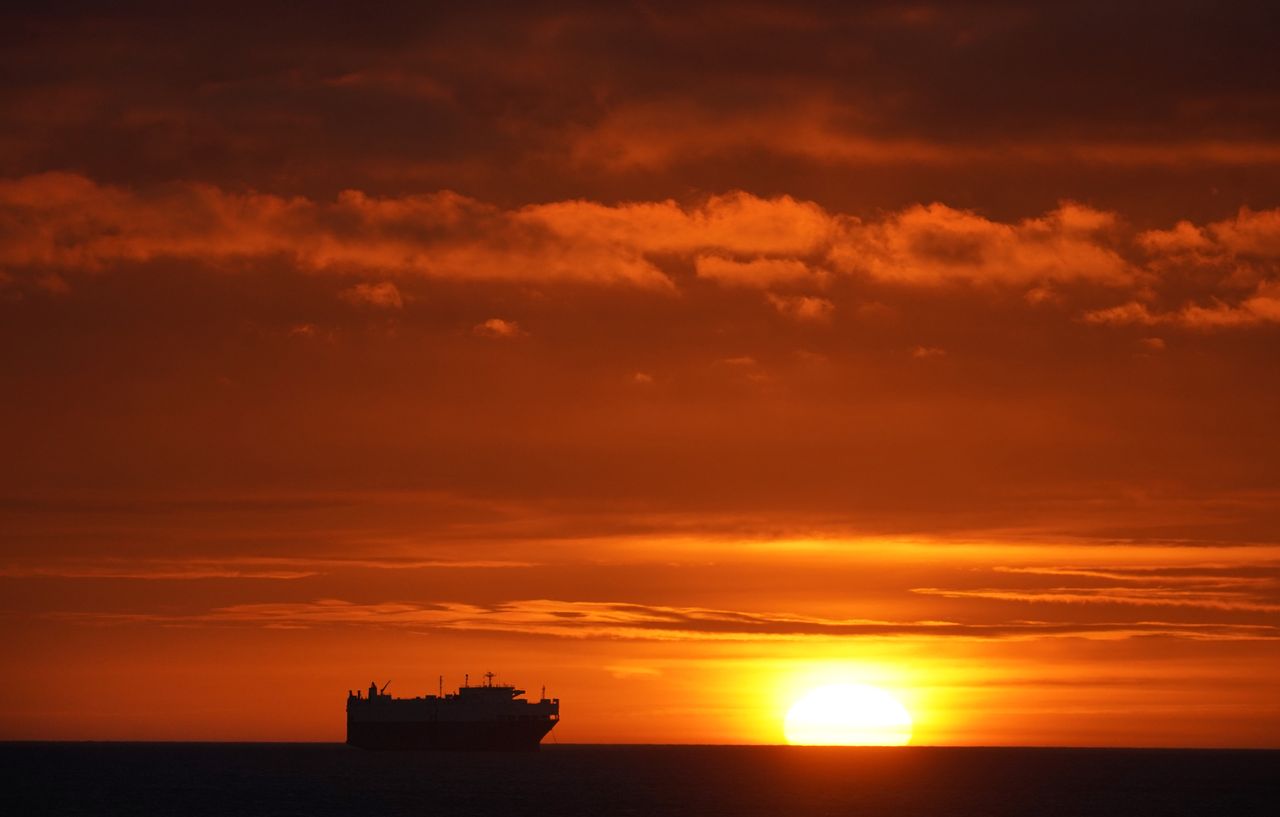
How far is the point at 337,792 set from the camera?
187m

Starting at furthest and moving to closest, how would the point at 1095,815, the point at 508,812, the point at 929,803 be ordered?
the point at 929,803 → the point at 1095,815 → the point at 508,812

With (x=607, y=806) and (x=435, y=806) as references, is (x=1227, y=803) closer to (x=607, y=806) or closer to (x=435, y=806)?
(x=607, y=806)

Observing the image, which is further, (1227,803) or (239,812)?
(1227,803)

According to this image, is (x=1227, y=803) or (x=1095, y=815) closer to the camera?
(x=1095, y=815)

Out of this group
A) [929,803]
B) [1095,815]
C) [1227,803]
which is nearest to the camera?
[1095,815]

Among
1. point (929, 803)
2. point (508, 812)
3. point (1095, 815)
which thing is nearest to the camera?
point (508, 812)

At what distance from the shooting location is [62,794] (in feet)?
607

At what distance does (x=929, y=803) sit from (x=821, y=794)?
23197 millimetres

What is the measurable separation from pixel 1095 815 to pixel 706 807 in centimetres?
4134

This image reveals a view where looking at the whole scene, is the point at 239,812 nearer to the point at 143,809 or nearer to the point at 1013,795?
the point at 143,809

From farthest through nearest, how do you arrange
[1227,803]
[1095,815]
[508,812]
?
[1227,803] < [1095,815] < [508,812]

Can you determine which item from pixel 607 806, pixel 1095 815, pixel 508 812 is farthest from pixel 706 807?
A: pixel 1095 815

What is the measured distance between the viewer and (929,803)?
580 ft

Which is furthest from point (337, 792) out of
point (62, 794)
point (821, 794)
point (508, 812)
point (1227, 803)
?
point (1227, 803)
